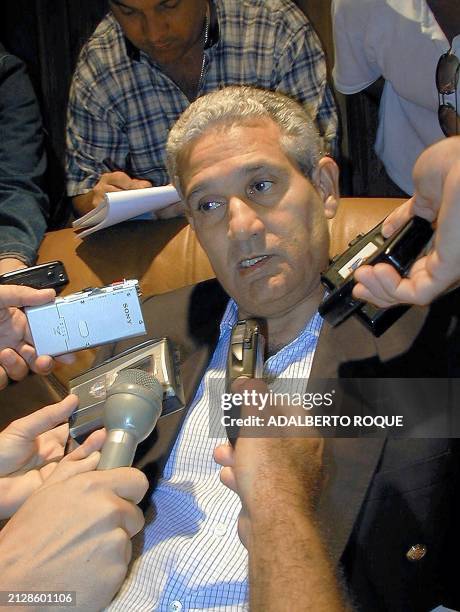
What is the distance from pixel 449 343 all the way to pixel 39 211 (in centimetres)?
115

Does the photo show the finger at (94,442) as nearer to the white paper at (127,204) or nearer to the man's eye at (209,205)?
the man's eye at (209,205)

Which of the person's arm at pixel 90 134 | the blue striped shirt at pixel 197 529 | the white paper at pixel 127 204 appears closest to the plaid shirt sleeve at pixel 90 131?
the person's arm at pixel 90 134

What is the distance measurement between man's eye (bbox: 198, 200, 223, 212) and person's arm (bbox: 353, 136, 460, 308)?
438 mm

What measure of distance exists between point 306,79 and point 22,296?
3.21 feet

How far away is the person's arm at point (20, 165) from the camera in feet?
5.73

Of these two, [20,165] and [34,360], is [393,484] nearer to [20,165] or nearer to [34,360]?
[34,360]

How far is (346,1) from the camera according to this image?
57.1 inches

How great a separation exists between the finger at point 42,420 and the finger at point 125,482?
0.28 m

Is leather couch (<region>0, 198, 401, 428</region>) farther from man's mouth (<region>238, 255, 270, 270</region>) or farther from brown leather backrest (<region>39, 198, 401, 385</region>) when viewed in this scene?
man's mouth (<region>238, 255, 270, 270</region>)

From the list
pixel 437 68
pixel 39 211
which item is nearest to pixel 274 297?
pixel 437 68

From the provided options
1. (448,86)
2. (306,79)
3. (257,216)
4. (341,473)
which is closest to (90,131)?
(306,79)

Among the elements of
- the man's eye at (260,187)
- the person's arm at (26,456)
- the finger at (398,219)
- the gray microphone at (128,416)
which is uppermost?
the finger at (398,219)

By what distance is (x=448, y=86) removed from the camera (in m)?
1.27

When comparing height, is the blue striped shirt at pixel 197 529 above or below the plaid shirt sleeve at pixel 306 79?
below
